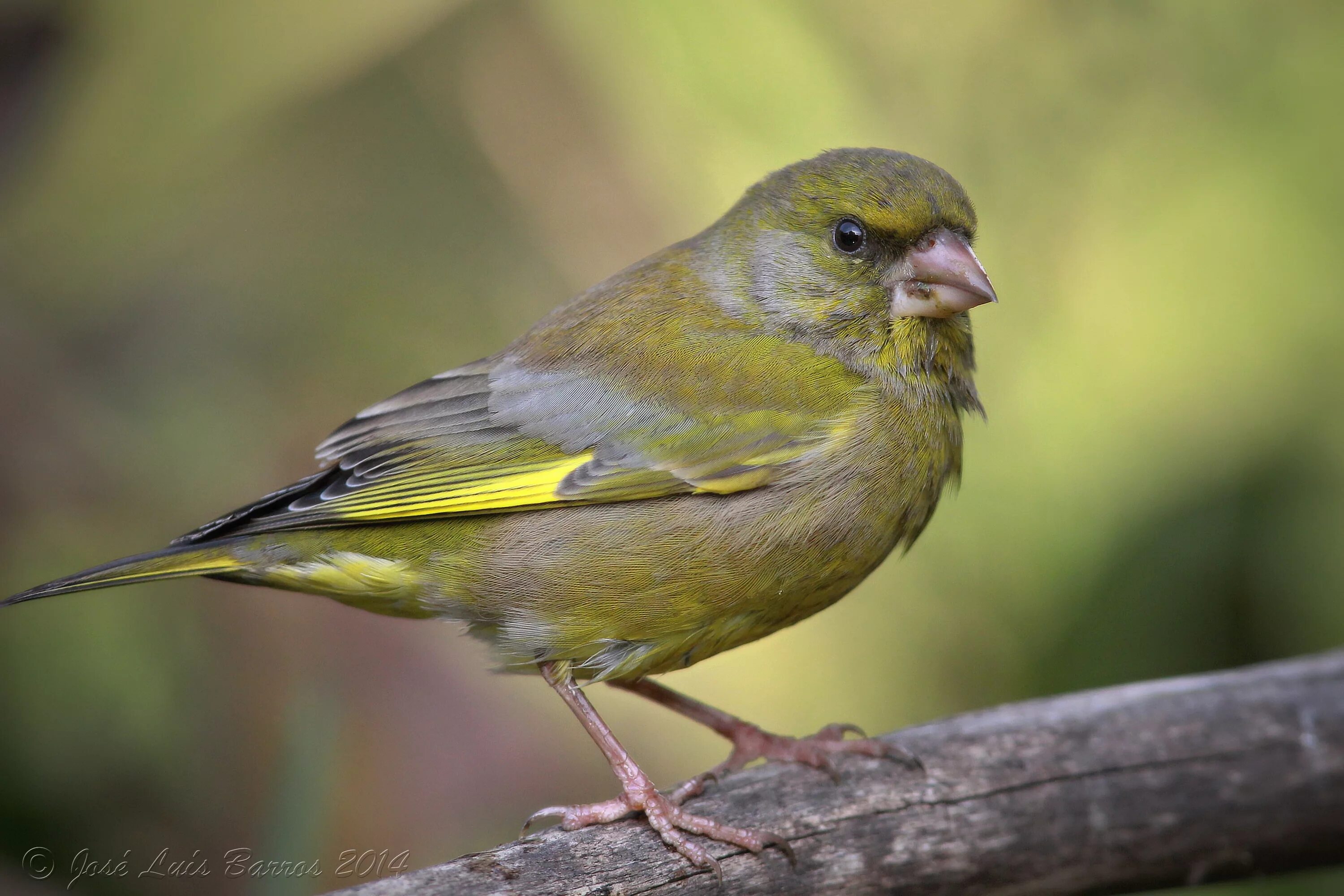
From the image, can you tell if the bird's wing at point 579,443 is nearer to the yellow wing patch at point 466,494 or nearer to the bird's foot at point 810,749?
the yellow wing patch at point 466,494

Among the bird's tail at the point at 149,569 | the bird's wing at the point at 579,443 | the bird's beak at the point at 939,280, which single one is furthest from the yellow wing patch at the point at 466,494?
the bird's beak at the point at 939,280

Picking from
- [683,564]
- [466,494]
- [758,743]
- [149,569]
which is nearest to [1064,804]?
[758,743]

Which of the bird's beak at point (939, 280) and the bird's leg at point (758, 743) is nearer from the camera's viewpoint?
the bird's beak at point (939, 280)

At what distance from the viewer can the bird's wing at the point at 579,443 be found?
3096 millimetres

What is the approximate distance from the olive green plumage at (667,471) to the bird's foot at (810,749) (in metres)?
0.44

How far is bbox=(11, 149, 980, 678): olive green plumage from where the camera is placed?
3.03 m

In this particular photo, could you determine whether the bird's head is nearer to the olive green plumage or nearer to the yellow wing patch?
the olive green plumage

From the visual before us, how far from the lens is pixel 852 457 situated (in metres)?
3.08

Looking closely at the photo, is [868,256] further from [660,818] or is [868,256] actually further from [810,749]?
[660,818]

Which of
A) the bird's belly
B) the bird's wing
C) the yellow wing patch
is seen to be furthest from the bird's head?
the yellow wing patch

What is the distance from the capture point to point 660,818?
298 cm

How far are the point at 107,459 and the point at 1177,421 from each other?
4.20 metres

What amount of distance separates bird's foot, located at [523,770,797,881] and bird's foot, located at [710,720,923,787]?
0.54 feet

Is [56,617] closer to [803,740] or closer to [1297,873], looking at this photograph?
[803,740]
